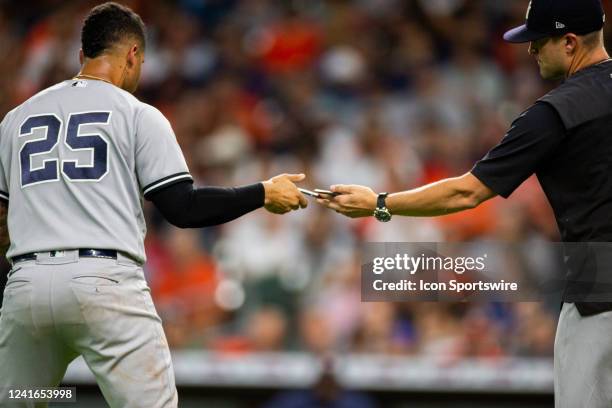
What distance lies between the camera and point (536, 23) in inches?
163

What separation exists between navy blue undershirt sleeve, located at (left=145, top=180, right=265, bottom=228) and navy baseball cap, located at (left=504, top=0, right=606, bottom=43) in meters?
1.48

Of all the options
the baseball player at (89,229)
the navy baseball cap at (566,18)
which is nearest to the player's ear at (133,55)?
the baseball player at (89,229)

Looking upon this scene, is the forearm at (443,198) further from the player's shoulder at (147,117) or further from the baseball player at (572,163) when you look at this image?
the player's shoulder at (147,117)

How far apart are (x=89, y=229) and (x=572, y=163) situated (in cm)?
198

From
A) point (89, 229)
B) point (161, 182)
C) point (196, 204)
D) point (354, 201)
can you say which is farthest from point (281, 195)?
point (89, 229)

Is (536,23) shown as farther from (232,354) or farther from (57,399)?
(232,354)

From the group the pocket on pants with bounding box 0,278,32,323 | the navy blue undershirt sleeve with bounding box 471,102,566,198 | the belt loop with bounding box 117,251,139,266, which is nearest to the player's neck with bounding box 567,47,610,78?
the navy blue undershirt sleeve with bounding box 471,102,566,198

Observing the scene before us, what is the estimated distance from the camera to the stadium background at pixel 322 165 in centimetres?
741

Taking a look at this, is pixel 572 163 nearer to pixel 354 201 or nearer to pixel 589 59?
pixel 589 59

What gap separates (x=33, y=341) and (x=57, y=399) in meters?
0.42

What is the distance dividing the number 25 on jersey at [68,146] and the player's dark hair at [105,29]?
0.40 meters

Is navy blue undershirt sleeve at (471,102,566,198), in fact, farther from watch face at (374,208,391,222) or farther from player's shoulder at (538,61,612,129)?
watch face at (374,208,391,222)

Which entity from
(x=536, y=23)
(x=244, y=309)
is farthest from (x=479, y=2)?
(x=536, y=23)

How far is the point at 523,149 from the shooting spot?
3910mm
